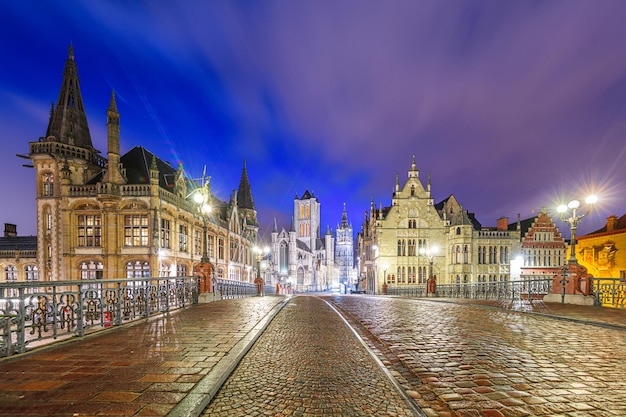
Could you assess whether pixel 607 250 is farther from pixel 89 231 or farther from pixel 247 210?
pixel 247 210

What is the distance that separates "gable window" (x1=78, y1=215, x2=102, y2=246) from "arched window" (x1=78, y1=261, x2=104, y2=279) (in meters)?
1.57

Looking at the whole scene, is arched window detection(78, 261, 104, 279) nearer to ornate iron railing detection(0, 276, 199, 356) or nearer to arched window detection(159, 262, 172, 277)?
arched window detection(159, 262, 172, 277)

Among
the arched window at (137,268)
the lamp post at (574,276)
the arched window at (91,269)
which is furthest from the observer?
the arched window at (91,269)

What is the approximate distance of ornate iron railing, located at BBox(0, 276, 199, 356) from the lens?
198 inches

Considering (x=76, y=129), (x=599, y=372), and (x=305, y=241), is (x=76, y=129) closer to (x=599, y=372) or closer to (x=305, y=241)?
(x=599, y=372)

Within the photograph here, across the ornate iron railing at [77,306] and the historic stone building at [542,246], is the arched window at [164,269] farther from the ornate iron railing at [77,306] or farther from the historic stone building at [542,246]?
the historic stone building at [542,246]

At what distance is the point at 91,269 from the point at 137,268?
4105 mm

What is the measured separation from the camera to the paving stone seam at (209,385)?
126 inches

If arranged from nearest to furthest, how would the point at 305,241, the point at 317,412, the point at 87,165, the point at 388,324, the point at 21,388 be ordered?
1. the point at 317,412
2. the point at 21,388
3. the point at 388,324
4. the point at 87,165
5. the point at 305,241

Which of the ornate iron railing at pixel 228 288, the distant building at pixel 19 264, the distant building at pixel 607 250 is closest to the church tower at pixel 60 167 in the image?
the distant building at pixel 19 264

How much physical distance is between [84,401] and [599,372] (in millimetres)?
6584

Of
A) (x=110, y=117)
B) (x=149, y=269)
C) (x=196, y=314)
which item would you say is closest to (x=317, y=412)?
(x=196, y=314)

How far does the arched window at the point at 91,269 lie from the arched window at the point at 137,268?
2.28 metres

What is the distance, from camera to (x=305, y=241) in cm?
10712
